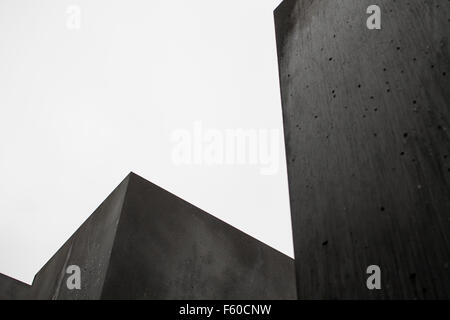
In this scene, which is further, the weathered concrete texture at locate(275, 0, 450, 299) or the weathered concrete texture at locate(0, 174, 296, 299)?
the weathered concrete texture at locate(0, 174, 296, 299)

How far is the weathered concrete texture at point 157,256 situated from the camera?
425cm

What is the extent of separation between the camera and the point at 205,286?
17.1 ft

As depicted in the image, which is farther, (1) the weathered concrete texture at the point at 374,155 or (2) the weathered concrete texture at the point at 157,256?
(2) the weathered concrete texture at the point at 157,256

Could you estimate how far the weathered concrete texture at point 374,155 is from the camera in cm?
129

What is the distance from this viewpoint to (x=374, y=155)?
1604 millimetres

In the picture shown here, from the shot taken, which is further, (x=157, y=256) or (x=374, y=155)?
(x=157, y=256)

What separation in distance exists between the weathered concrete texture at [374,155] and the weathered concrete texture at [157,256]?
9.60 ft

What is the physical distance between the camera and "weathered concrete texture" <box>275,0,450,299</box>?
1.29 m

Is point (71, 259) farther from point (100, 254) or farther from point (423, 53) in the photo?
point (423, 53)

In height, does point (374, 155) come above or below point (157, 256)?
below

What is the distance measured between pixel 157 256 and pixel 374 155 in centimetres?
373

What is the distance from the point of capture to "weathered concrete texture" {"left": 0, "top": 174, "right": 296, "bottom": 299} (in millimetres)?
4246

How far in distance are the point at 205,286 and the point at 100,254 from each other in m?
1.64

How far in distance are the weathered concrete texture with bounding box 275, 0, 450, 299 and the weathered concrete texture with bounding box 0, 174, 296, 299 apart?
115 inches
